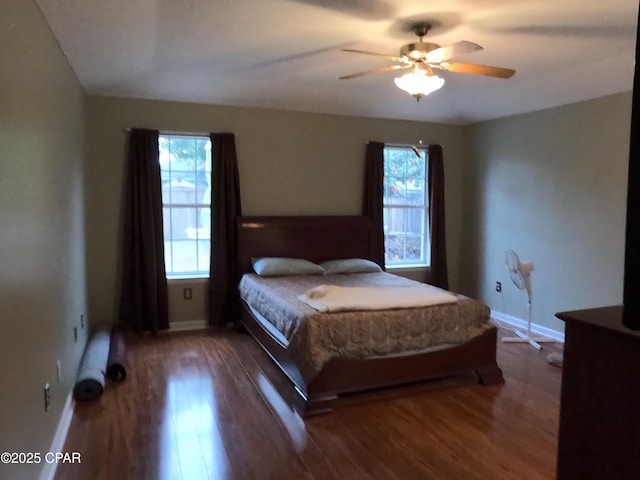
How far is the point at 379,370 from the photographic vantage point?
10.6 ft

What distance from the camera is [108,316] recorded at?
15.4 ft

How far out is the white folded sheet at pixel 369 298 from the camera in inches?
128

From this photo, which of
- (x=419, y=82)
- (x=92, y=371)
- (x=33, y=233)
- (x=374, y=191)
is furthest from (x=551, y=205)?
(x=33, y=233)

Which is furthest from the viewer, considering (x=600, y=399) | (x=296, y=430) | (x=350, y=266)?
(x=350, y=266)

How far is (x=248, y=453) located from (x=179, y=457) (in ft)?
1.20

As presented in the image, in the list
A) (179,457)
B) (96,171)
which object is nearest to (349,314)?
(179,457)

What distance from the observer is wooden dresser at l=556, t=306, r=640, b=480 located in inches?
50.6

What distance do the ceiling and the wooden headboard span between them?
1.27 meters

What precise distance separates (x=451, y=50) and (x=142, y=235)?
3.32 meters

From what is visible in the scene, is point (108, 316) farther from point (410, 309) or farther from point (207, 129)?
point (410, 309)

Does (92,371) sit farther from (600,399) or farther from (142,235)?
(600,399)

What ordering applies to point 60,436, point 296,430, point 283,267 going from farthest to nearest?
1. point 283,267
2. point 296,430
3. point 60,436

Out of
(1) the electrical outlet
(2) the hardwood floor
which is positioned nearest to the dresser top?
(2) the hardwood floor

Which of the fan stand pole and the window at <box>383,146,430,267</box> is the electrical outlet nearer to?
the fan stand pole
